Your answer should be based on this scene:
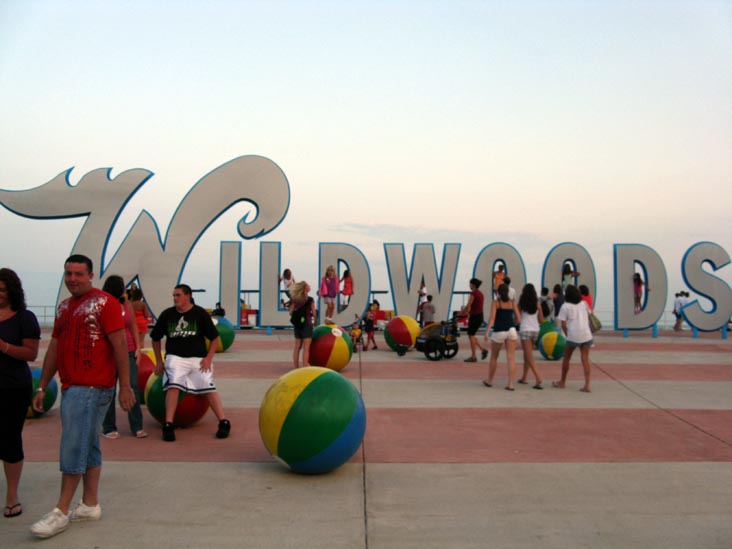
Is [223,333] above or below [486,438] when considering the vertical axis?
above

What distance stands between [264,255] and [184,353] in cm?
1400

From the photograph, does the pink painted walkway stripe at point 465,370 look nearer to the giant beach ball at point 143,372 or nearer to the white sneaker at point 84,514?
the giant beach ball at point 143,372

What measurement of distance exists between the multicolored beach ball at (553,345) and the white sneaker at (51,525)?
11888 millimetres

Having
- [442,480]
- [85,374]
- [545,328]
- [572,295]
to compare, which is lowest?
[442,480]

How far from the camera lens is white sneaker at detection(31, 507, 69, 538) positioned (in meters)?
4.86

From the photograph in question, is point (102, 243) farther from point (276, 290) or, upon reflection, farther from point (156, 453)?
point (156, 453)

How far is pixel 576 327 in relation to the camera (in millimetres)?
11359

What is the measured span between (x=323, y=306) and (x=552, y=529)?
54.0ft

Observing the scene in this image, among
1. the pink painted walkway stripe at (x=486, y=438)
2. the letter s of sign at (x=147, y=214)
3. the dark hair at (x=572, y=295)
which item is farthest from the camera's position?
the letter s of sign at (x=147, y=214)

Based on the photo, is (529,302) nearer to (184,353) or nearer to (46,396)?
(184,353)

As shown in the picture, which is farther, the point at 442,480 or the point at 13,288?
the point at 442,480

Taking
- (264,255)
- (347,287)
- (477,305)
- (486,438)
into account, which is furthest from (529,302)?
(264,255)

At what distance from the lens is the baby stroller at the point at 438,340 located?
601 inches

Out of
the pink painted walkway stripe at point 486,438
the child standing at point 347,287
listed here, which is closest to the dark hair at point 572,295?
the pink painted walkway stripe at point 486,438
